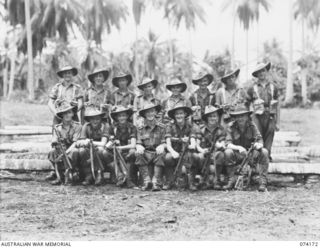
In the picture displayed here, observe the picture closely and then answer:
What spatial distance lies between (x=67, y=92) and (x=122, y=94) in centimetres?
84

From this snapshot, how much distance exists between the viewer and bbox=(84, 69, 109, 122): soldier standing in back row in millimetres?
7180

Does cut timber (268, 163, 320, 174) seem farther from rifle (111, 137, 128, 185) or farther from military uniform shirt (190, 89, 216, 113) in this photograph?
rifle (111, 137, 128, 185)

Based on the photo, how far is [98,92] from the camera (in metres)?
7.25

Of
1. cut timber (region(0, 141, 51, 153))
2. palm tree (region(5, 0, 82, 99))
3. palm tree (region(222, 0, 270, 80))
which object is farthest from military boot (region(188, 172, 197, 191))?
palm tree (region(5, 0, 82, 99))

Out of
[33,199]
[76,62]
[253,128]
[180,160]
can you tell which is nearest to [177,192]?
[180,160]

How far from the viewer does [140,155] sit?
6320 millimetres

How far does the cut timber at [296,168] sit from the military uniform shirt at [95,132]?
2.27 meters

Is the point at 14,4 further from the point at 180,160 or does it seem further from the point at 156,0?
the point at 180,160

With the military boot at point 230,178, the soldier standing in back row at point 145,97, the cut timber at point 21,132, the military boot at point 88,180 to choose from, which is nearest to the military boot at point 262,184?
the military boot at point 230,178

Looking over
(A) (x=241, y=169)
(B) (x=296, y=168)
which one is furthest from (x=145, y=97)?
(B) (x=296, y=168)

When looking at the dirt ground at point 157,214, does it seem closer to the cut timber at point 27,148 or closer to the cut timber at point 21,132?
the cut timber at point 27,148

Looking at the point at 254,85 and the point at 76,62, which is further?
the point at 76,62

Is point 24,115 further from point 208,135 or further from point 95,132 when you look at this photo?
point 208,135

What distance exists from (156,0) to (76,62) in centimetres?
1197
